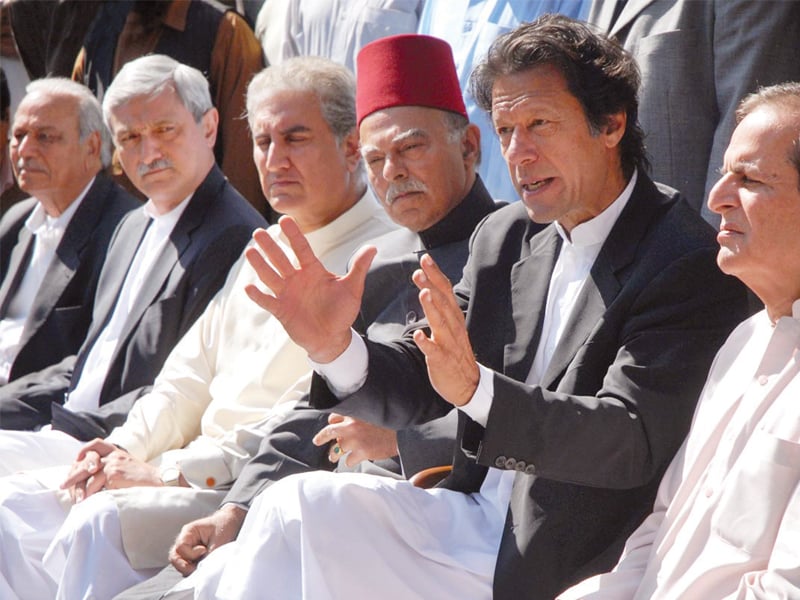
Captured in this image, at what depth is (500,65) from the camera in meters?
3.77

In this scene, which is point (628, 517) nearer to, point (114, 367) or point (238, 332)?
point (238, 332)

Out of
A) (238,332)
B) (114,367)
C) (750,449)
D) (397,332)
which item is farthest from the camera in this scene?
(114,367)

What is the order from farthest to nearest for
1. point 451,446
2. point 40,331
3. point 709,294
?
point 40,331
point 451,446
point 709,294

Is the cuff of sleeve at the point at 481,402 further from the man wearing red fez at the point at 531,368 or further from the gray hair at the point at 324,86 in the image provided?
the gray hair at the point at 324,86

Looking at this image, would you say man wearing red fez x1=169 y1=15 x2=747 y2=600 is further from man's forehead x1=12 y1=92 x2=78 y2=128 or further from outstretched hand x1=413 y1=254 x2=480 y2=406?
man's forehead x1=12 y1=92 x2=78 y2=128

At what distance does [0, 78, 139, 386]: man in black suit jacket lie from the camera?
21.1 ft

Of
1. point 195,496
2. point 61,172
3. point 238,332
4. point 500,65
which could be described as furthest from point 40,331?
point 500,65

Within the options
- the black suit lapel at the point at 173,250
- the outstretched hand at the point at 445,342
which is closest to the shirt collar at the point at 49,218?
the black suit lapel at the point at 173,250

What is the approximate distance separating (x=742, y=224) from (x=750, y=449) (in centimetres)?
52

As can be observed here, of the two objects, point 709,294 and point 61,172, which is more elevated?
point 709,294

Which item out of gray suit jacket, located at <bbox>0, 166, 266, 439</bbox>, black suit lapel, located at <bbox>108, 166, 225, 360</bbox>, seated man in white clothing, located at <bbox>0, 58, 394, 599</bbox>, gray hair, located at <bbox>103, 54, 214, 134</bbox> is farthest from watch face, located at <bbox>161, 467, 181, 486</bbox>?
gray hair, located at <bbox>103, 54, 214, 134</bbox>

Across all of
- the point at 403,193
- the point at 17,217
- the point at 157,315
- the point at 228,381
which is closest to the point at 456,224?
the point at 403,193

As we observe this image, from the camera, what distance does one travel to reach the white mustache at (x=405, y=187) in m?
4.59

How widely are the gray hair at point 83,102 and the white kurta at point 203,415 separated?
6.06 feet
